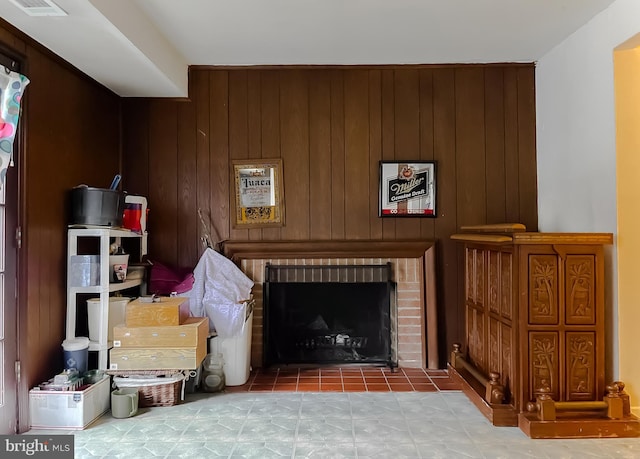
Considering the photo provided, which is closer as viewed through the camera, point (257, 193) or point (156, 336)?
point (156, 336)

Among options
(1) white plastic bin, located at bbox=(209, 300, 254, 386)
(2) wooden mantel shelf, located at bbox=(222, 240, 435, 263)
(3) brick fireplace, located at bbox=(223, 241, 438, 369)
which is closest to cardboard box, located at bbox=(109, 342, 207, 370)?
(1) white plastic bin, located at bbox=(209, 300, 254, 386)

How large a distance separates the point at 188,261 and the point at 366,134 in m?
1.67

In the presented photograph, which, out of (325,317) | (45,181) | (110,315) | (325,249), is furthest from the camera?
(325,317)

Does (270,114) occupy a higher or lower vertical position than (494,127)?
higher

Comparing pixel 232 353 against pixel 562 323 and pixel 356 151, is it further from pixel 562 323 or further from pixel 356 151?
pixel 562 323

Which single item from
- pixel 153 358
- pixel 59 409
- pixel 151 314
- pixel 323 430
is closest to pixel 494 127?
pixel 323 430

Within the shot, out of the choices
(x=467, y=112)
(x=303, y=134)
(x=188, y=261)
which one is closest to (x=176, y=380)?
(x=188, y=261)

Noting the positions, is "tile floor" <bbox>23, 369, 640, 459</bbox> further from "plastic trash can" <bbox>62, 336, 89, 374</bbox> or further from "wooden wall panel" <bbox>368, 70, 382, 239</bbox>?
"wooden wall panel" <bbox>368, 70, 382, 239</bbox>

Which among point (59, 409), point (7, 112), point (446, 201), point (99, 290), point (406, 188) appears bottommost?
point (59, 409)

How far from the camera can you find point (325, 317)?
365cm

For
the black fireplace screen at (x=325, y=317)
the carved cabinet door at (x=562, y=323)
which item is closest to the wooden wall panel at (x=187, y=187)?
the black fireplace screen at (x=325, y=317)

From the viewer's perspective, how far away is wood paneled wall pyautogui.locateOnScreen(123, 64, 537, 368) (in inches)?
141

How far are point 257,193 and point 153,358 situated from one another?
1417mm

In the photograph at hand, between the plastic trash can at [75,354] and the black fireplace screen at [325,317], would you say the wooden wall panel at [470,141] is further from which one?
the plastic trash can at [75,354]
